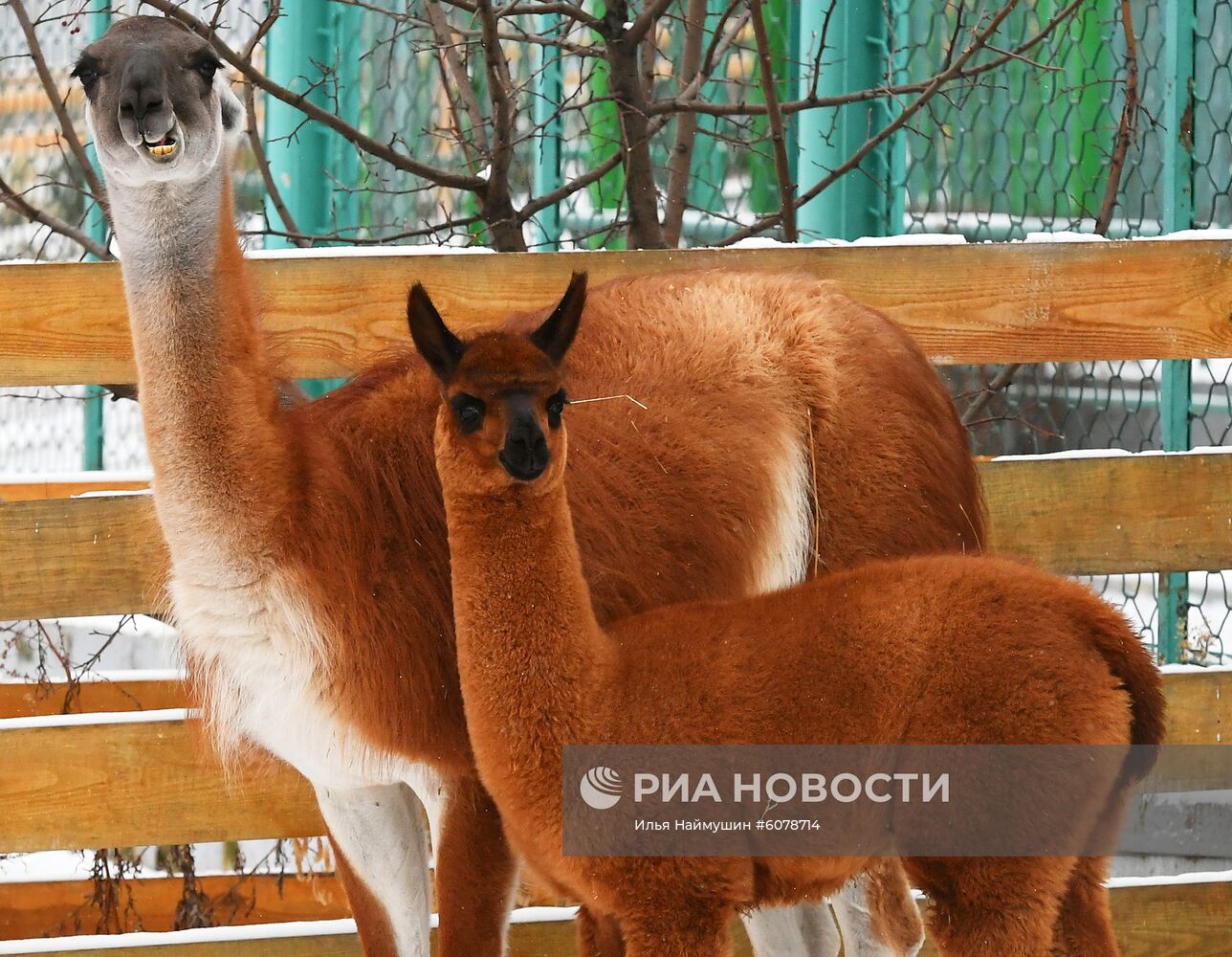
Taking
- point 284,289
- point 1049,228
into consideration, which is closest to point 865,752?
Answer: point 284,289

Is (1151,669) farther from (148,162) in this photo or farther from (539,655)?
(148,162)

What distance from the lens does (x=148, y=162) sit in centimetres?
266

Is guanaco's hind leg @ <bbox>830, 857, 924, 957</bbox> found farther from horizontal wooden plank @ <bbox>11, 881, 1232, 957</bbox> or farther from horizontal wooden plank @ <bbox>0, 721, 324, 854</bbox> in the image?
horizontal wooden plank @ <bbox>0, 721, 324, 854</bbox>

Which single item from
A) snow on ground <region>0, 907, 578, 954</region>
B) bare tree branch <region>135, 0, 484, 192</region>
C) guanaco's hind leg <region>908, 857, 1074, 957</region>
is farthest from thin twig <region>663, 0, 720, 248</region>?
guanaco's hind leg <region>908, 857, 1074, 957</region>

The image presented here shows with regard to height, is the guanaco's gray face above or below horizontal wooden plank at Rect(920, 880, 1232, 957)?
above

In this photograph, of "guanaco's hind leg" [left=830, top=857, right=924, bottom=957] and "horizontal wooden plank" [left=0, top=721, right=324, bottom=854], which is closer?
"guanaco's hind leg" [left=830, top=857, right=924, bottom=957]

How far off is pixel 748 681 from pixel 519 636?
0.36 m

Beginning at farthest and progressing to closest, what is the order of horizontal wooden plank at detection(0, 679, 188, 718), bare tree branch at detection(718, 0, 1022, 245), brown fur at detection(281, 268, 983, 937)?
1. horizontal wooden plank at detection(0, 679, 188, 718)
2. bare tree branch at detection(718, 0, 1022, 245)
3. brown fur at detection(281, 268, 983, 937)

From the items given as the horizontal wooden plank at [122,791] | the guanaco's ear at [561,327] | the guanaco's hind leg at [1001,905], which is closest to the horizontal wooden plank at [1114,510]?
the guanaco's hind leg at [1001,905]

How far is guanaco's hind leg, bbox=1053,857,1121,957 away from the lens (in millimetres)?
2436

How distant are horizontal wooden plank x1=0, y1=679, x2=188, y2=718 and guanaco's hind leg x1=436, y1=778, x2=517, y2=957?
90.0 inches

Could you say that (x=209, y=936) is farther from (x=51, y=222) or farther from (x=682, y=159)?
(x=682, y=159)

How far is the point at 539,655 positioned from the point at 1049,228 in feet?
11.9

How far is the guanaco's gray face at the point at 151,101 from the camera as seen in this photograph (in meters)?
2.59
